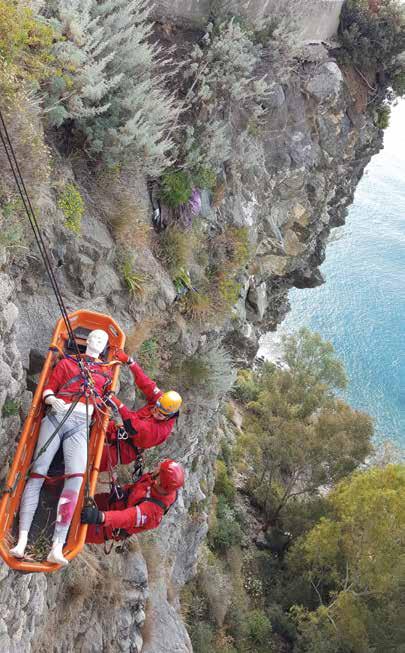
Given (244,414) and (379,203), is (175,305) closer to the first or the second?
(244,414)

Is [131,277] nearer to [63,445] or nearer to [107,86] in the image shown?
[107,86]

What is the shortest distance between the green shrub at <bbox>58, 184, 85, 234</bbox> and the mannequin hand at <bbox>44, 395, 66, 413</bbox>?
2369 millimetres

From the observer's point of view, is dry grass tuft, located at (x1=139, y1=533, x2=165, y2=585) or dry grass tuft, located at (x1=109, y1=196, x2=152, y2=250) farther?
dry grass tuft, located at (x1=139, y1=533, x2=165, y2=585)

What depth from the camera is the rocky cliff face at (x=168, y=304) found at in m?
5.79

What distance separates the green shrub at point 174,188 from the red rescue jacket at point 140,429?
11.1 feet

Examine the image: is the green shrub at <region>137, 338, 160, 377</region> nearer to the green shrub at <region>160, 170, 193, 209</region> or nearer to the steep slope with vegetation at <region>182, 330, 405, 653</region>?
the green shrub at <region>160, 170, 193, 209</region>

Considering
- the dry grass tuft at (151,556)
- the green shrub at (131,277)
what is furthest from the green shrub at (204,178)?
the dry grass tuft at (151,556)

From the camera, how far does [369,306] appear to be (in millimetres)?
35094

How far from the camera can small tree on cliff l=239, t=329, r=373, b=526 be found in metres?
20.8

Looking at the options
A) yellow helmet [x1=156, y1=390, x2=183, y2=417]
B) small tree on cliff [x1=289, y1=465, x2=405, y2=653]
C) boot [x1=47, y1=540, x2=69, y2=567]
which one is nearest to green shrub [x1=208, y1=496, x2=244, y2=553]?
small tree on cliff [x1=289, y1=465, x2=405, y2=653]

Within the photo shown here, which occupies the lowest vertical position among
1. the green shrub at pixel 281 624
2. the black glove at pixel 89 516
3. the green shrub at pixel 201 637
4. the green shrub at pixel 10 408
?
the green shrub at pixel 281 624

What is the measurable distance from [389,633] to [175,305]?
42.6 feet

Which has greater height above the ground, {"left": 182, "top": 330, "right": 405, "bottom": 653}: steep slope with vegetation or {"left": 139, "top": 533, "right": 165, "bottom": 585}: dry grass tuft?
{"left": 139, "top": 533, "right": 165, "bottom": 585}: dry grass tuft

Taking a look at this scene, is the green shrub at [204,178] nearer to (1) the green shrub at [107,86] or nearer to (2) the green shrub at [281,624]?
(1) the green shrub at [107,86]
